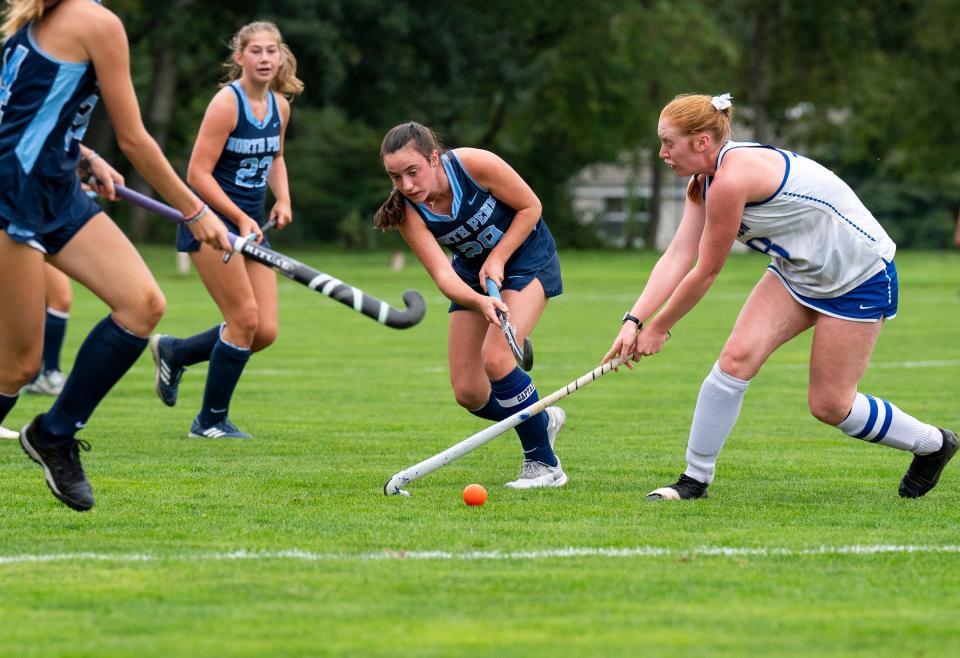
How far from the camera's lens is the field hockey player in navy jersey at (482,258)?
257 inches

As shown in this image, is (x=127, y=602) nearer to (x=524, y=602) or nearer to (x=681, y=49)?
(x=524, y=602)

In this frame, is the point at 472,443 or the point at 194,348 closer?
the point at 472,443

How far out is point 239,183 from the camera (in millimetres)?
8430

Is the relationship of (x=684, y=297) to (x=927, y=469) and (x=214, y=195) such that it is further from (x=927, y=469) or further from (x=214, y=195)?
(x=214, y=195)

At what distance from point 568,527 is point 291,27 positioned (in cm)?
3170

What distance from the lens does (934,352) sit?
14727 millimetres

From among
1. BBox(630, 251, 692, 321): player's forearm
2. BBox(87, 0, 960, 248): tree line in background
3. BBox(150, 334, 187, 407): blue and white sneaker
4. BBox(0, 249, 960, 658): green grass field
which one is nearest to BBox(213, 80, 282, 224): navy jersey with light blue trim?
BBox(150, 334, 187, 407): blue and white sneaker

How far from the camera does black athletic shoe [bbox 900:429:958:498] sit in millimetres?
6410

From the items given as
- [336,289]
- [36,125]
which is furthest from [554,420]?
[36,125]

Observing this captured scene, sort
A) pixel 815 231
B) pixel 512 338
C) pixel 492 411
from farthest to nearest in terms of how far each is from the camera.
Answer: pixel 492 411 → pixel 512 338 → pixel 815 231

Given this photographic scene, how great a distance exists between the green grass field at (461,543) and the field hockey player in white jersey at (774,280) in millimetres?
300

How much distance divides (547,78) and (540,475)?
41143 mm

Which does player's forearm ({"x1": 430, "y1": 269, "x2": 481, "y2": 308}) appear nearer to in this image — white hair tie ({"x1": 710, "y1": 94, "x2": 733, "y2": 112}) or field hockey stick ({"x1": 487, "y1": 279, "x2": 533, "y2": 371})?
field hockey stick ({"x1": 487, "y1": 279, "x2": 533, "y2": 371})

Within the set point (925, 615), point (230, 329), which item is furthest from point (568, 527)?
point (230, 329)
